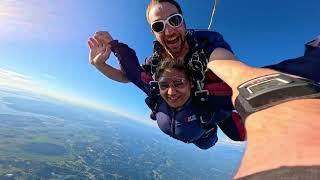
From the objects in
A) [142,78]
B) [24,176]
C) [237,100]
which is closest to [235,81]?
[237,100]

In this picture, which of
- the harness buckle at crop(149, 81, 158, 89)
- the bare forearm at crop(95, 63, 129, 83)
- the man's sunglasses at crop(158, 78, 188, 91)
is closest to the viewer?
the man's sunglasses at crop(158, 78, 188, 91)

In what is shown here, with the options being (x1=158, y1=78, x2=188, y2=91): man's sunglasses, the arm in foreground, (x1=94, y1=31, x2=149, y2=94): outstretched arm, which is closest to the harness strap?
(x1=158, y1=78, x2=188, y2=91): man's sunglasses

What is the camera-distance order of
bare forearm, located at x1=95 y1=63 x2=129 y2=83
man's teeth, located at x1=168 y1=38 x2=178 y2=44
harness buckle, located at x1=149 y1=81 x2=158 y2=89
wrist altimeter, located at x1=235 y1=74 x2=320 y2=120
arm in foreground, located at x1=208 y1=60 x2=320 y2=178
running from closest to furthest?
arm in foreground, located at x1=208 y1=60 x2=320 y2=178 → wrist altimeter, located at x1=235 y1=74 x2=320 y2=120 → man's teeth, located at x1=168 y1=38 x2=178 y2=44 → harness buckle, located at x1=149 y1=81 x2=158 y2=89 → bare forearm, located at x1=95 y1=63 x2=129 y2=83

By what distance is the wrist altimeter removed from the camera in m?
0.87

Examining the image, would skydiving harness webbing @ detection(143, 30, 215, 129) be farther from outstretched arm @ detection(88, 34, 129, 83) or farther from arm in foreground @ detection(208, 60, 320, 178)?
arm in foreground @ detection(208, 60, 320, 178)

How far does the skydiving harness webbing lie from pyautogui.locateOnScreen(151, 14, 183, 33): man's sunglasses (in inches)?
8.4

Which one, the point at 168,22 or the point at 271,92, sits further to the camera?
the point at 168,22

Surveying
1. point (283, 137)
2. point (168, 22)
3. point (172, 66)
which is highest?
point (168, 22)

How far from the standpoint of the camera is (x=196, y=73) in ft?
12.0

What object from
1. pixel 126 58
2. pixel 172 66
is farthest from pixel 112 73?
pixel 172 66

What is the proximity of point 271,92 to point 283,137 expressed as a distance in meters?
0.33

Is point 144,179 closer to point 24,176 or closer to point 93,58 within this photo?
point 24,176

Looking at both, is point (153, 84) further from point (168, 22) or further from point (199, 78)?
point (168, 22)

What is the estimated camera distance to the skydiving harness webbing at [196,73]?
11.4ft
